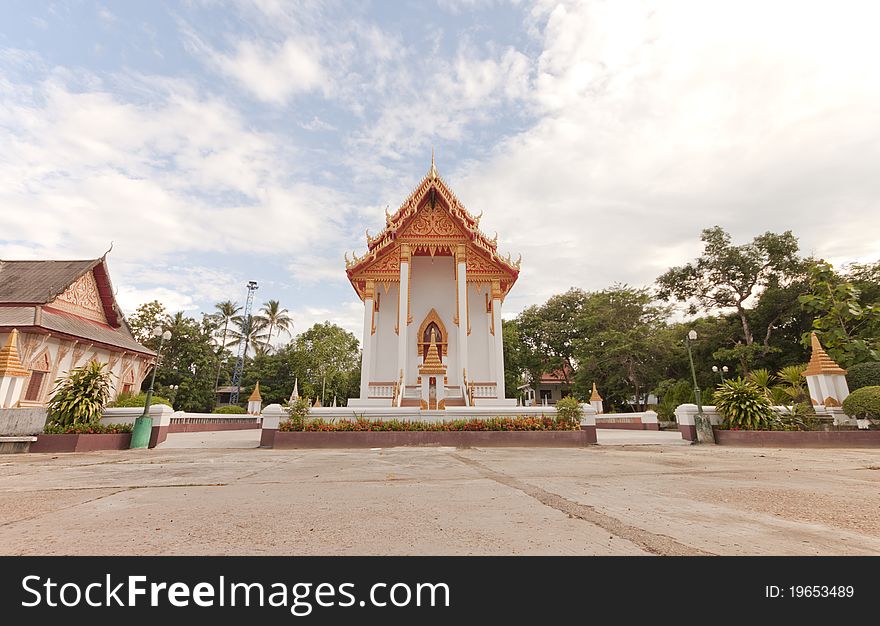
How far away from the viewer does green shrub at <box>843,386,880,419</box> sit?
10258 millimetres

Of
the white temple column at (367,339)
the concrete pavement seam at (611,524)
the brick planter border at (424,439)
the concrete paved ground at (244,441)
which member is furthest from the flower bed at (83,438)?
the concrete pavement seam at (611,524)

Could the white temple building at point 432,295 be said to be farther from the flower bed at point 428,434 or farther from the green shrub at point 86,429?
the green shrub at point 86,429

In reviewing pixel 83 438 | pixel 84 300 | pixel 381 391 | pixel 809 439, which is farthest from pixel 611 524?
pixel 84 300

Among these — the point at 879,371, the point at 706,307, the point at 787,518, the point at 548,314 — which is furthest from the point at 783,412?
the point at 548,314

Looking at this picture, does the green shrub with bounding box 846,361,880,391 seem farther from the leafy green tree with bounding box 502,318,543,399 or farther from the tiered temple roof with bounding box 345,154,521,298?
the leafy green tree with bounding box 502,318,543,399

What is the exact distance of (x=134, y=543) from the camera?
7.09 feet

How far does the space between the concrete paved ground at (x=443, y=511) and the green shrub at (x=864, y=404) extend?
7.06 metres

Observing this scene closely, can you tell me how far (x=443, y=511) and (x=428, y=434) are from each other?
22.6 ft

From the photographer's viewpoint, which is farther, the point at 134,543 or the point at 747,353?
the point at 747,353

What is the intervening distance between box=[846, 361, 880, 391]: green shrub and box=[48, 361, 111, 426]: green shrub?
2169 centimetres

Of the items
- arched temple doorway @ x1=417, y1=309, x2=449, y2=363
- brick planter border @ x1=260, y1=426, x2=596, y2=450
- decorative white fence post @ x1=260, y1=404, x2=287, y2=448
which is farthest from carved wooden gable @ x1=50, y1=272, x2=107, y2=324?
arched temple doorway @ x1=417, y1=309, x2=449, y2=363
